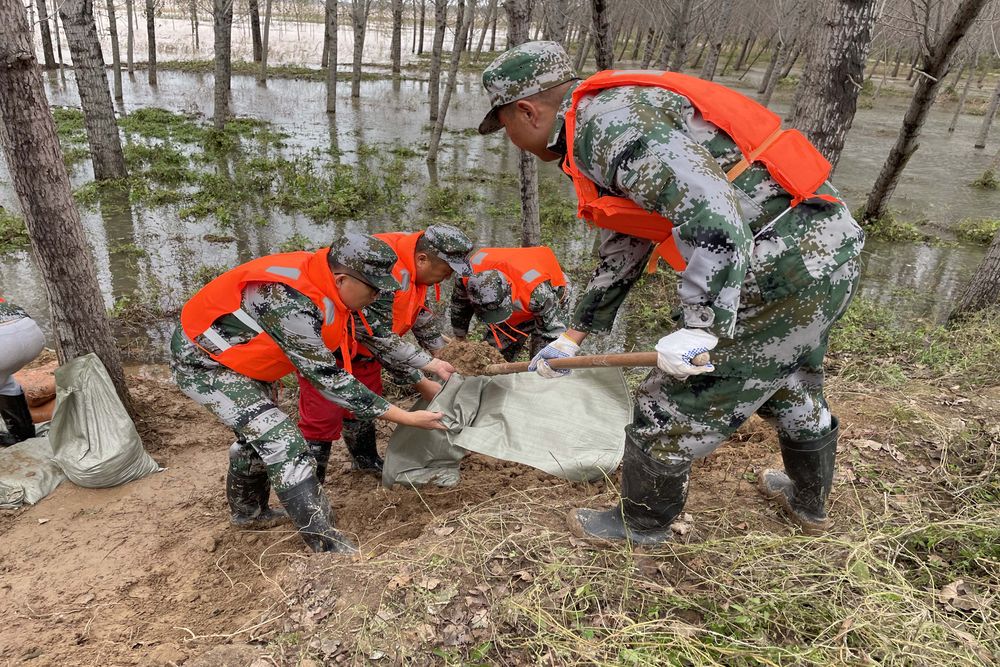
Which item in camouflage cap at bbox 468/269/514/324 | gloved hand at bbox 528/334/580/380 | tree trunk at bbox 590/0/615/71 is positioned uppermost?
tree trunk at bbox 590/0/615/71

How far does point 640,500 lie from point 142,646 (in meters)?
1.84

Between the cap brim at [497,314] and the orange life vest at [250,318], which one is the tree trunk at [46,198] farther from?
the cap brim at [497,314]

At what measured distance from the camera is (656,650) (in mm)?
1691

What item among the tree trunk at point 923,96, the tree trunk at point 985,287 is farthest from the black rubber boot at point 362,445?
the tree trunk at point 923,96

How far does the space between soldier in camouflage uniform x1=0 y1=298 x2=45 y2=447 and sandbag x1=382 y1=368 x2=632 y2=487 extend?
2068 millimetres

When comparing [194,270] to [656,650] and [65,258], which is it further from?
[656,650]

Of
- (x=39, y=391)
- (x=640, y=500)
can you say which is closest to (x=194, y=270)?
(x=39, y=391)

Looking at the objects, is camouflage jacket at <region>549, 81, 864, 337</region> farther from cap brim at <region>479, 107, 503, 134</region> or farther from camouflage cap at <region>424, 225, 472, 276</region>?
camouflage cap at <region>424, 225, 472, 276</region>

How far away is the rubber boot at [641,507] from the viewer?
1991 mm

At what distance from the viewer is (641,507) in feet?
6.88

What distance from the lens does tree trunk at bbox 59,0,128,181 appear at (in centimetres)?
786

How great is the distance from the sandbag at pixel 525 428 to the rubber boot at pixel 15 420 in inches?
86.8

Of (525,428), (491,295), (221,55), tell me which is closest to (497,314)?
(491,295)

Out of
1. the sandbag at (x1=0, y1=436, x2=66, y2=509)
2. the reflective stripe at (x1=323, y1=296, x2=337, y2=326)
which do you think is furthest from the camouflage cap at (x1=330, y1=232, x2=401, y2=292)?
the sandbag at (x1=0, y1=436, x2=66, y2=509)
